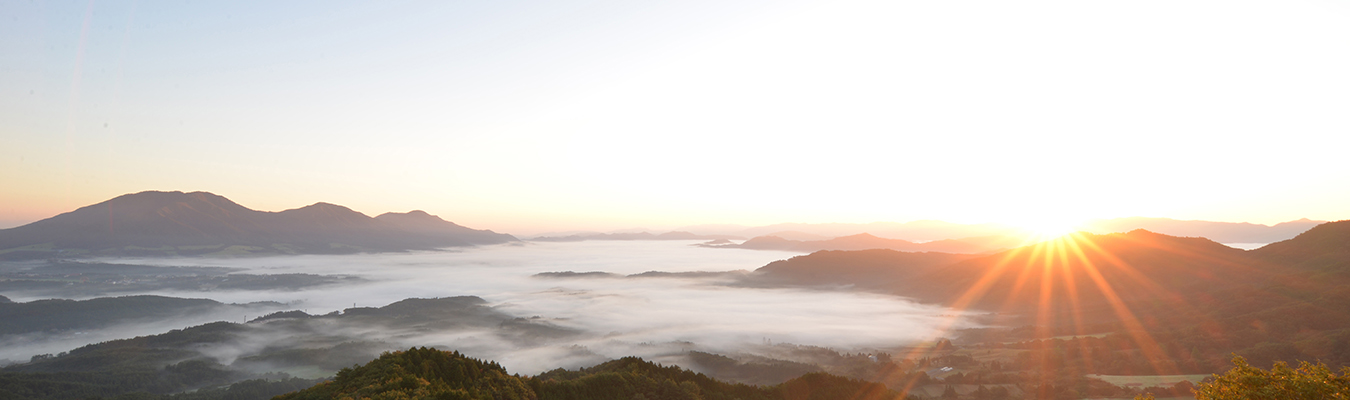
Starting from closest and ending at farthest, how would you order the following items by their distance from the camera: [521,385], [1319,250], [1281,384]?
[1281,384] < [521,385] < [1319,250]

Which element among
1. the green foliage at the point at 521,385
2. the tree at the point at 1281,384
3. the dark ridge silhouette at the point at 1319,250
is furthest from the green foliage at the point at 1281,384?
the dark ridge silhouette at the point at 1319,250

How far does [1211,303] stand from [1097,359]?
7730 cm

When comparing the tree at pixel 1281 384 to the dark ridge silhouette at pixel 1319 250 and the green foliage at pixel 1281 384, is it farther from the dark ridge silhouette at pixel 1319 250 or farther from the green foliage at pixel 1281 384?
the dark ridge silhouette at pixel 1319 250

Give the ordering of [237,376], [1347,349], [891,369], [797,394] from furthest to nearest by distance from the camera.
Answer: [237,376], [891,369], [1347,349], [797,394]

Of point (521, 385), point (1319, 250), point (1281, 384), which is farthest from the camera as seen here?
point (1319, 250)

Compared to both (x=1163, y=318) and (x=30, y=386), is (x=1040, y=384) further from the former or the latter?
(x=30, y=386)

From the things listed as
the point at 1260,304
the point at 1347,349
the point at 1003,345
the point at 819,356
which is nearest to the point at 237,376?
the point at 819,356

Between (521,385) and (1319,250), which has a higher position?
(1319,250)

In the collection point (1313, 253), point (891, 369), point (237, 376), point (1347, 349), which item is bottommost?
point (237, 376)

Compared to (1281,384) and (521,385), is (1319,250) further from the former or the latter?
(521,385)

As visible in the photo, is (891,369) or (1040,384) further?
(891,369)

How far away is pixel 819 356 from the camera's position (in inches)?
6831

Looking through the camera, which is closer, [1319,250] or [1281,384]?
[1281,384]

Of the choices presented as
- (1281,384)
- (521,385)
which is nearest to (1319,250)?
(1281,384)
